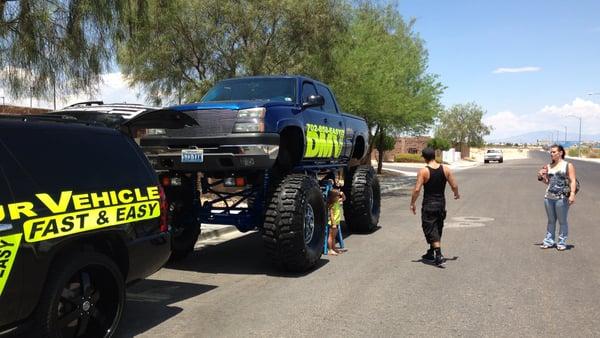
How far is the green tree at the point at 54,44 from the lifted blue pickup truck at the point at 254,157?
9.50 feet

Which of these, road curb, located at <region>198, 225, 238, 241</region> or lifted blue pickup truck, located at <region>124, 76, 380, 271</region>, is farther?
road curb, located at <region>198, 225, 238, 241</region>

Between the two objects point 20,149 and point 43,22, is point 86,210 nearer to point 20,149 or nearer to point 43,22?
point 20,149

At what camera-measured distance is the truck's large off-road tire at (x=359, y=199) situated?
1011 cm

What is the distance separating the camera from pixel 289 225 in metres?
6.65

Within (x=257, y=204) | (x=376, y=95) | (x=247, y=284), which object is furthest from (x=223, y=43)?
(x=247, y=284)

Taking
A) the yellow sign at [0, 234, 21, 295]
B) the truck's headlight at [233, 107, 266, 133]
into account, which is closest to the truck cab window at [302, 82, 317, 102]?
the truck's headlight at [233, 107, 266, 133]

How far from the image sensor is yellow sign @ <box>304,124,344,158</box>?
307 inches

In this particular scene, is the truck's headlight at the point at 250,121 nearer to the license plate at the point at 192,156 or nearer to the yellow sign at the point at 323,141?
the license plate at the point at 192,156

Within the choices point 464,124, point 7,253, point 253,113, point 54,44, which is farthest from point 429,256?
point 464,124

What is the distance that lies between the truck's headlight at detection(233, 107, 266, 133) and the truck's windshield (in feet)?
3.76

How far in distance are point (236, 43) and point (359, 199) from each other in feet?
22.7

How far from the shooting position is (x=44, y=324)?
3643 millimetres

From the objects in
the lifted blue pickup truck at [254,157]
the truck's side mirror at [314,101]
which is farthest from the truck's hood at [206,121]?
the truck's side mirror at [314,101]

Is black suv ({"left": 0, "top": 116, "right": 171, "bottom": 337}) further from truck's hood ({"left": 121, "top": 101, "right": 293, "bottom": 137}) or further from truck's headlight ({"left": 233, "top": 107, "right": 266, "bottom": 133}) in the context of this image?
truck's headlight ({"left": 233, "top": 107, "right": 266, "bottom": 133})
